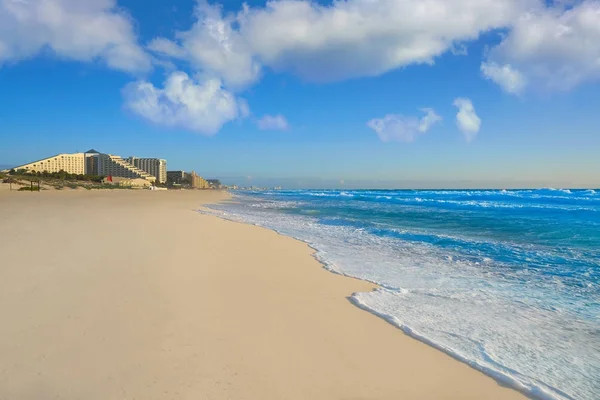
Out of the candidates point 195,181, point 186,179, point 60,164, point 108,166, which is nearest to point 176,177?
point 186,179

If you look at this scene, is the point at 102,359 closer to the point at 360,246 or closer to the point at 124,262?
the point at 124,262

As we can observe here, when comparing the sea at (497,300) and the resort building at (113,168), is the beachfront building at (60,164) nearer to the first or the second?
the resort building at (113,168)

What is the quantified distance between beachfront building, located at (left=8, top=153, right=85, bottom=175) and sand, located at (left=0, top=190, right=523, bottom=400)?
3819 inches

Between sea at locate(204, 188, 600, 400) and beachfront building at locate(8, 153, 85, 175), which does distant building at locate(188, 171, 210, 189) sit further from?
sea at locate(204, 188, 600, 400)

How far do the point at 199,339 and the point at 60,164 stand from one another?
116 metres

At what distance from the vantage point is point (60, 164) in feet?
325

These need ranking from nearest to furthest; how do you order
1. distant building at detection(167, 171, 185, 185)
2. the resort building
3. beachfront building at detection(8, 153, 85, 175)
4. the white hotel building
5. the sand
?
the sand
beachfront building at detection(8, 153, 85, 175)
the white hotel building
the resort building
distant building at detection(167, 171, 185, 185)

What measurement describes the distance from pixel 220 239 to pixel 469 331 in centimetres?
761

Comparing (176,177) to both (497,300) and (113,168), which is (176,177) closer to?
(113,168)

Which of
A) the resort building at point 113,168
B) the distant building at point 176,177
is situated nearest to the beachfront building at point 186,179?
the distant building at point 176,177

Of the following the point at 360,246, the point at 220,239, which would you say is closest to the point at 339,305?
the point at 360,246

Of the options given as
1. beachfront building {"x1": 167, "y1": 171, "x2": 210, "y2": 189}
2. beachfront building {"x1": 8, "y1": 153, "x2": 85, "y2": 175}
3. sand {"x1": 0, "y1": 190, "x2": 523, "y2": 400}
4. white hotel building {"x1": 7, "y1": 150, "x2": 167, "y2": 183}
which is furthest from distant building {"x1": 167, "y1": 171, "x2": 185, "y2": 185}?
sand {"x1": 0, "y1": 190, "x2": 523, "y2": 400}

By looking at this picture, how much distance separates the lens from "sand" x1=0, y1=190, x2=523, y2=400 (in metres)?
2.85

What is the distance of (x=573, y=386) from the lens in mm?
3062
